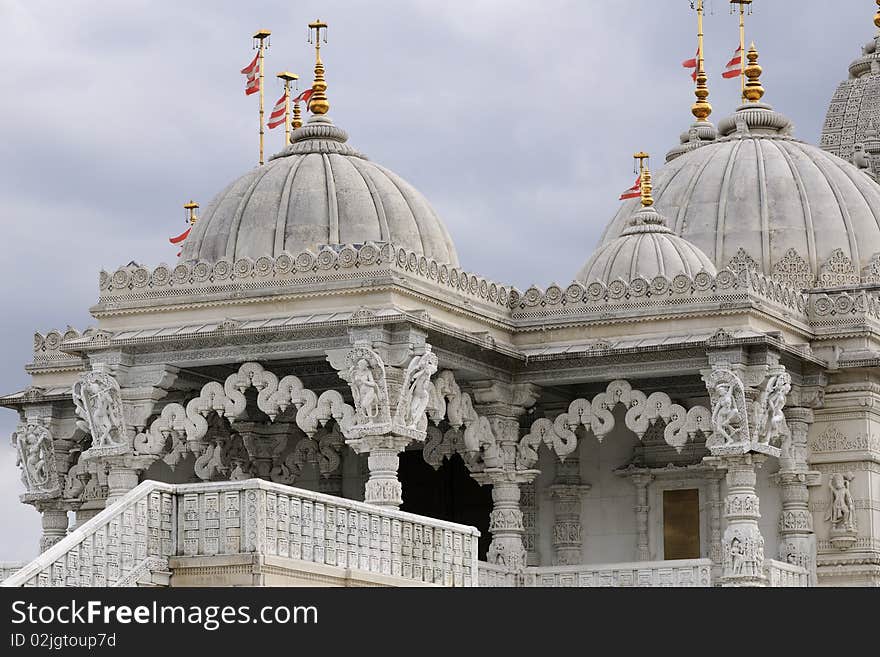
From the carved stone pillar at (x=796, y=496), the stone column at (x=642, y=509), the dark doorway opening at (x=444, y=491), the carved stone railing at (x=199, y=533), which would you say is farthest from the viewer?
the dark doorway opening at (x=444, y=491)

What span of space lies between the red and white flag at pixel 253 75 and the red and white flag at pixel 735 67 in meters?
7.05

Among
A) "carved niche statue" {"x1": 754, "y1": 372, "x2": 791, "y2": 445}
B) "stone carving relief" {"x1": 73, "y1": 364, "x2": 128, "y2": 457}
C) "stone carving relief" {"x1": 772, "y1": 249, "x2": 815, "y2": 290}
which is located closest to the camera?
"carved niche statue" {"x1": 754, "y1": 372, "x2": 791, "y2": 445}

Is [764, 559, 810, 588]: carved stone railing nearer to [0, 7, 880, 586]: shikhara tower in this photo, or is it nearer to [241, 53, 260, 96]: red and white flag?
[0, 7, 880, 586]: shikhara tower

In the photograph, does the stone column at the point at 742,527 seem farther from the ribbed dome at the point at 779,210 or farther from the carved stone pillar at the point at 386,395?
the ribbed dome at the point at 779,210

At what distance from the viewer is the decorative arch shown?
28.8 m

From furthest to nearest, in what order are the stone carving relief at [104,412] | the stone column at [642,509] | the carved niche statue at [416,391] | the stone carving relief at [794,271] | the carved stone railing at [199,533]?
the stone carving relief at [794,271] < the stone column at [642,509] < the stone carving relief at [104,412] < the carved niche statue at [416,391] < the carved stone railing at [199,533]

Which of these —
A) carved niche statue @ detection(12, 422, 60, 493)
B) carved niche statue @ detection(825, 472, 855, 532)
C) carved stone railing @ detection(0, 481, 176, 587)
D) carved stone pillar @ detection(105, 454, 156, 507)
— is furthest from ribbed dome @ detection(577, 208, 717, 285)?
carved stone railing @ detection(0, 481, 176, 587)

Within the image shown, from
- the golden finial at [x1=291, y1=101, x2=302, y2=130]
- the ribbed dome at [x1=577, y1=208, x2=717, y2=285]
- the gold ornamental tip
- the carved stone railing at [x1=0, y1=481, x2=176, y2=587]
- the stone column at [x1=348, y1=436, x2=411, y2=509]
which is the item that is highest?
the golden finial at [x1=291, y1=101, x2=302, y2=130]

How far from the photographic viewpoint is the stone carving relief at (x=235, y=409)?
28094 millimetres

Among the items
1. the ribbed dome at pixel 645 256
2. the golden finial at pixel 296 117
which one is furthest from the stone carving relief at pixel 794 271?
the golden finial at pixel 296 117

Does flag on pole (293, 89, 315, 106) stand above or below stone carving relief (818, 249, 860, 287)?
above

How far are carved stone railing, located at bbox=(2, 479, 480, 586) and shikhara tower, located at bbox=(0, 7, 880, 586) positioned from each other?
4690mm

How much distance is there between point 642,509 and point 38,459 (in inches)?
312
